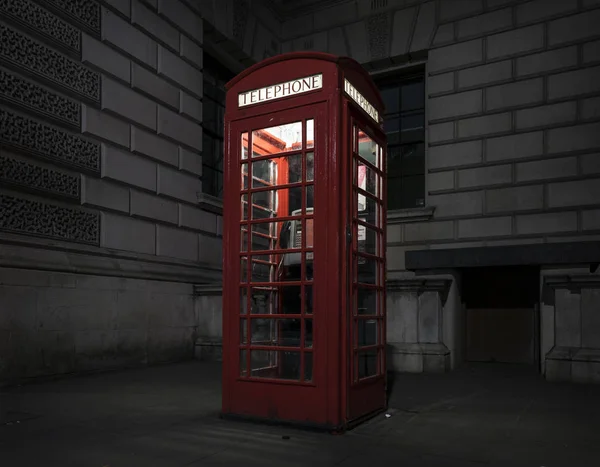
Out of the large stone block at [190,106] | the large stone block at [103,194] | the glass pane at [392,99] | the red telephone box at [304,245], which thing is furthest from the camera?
the glass pane at [392,99]

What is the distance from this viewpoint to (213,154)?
10.9 metres

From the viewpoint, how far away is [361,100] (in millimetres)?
4777

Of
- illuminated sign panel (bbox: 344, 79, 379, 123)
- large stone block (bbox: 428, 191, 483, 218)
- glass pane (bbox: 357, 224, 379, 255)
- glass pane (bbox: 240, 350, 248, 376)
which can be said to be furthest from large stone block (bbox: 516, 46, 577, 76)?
glass pane (bbox: 240, 350, 248, 376)

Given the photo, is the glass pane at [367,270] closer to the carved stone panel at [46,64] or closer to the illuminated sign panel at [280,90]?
the illuminated sign panel at [280,90]

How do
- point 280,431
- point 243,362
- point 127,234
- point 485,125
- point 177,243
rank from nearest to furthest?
1. point 280,431
2. point 243,362
3. point 127,234
4. point 177,243
5. point 485,125

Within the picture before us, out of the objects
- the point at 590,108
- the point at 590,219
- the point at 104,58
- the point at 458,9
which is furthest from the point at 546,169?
the point at 104,58

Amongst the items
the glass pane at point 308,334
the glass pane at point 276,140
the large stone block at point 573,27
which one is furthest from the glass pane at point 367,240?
the large stone block at point 573,27

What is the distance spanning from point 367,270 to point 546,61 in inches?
281

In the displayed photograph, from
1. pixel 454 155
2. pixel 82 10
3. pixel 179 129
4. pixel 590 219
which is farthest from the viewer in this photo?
pixel 454 155

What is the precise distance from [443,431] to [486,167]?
272 inches

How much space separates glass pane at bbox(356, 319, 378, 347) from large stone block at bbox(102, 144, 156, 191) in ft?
16.1

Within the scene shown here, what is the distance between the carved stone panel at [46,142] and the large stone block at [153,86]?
1428 millimetres

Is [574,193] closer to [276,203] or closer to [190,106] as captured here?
[276,203]

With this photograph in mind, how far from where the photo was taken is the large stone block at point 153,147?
28.0 feet
